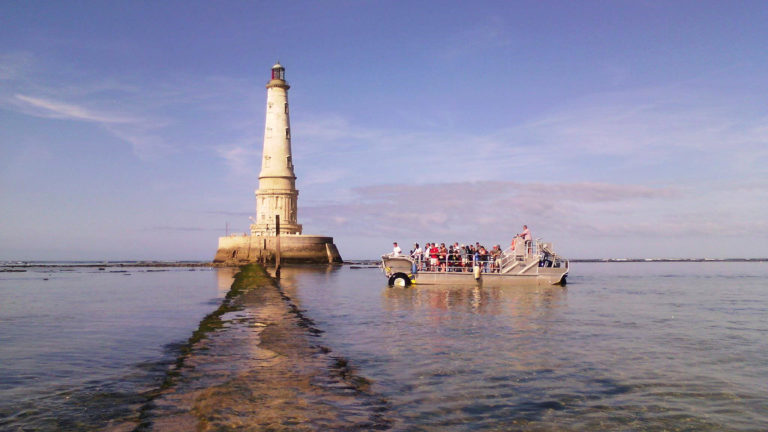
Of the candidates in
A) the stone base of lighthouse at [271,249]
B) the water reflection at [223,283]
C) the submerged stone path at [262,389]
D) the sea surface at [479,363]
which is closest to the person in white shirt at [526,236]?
the sea surface at [479,363]

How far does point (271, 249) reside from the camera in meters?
80.4

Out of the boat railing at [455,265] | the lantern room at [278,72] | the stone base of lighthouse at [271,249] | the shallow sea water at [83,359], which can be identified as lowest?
the shallow sea water at [83,359]

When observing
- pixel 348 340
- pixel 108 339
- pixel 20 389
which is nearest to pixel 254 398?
pixel 20 389

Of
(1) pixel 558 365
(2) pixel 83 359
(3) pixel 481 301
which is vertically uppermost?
(3) pixel 481 301

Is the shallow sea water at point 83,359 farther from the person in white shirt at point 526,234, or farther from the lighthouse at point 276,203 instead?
the lighthouse at point 276,203

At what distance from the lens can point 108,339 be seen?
1570 cm

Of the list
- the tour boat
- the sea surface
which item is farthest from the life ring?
the sea surface

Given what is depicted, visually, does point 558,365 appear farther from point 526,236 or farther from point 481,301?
point 526,236

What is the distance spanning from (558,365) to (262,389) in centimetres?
549

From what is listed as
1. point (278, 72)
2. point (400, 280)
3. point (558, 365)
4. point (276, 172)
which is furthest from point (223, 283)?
point (278, 72)

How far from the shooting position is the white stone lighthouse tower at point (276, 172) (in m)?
81.1

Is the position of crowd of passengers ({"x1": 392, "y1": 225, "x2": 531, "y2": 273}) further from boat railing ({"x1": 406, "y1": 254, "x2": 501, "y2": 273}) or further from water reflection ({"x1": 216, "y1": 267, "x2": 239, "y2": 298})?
water reflection ({"x1": 216, "y1": 267, "x2": 239, "y2": 298})

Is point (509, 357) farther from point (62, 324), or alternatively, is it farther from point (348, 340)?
point (62, 324)

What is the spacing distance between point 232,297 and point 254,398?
19035 mm
